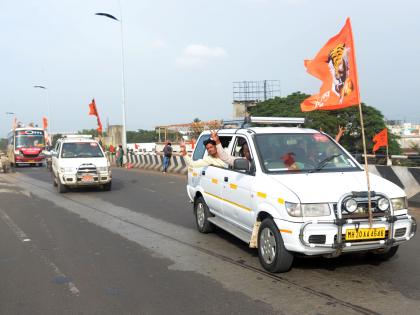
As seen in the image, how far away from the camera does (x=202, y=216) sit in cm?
802

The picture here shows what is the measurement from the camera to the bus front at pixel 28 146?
34.8 meters

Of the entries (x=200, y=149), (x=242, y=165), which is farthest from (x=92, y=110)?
(x=242, y=165)

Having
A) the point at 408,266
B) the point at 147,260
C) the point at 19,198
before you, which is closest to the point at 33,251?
the point at 147,260

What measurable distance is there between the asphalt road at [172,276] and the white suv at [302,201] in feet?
1.20

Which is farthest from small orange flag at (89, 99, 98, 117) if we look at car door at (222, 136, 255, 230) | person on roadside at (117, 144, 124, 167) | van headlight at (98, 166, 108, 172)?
car door at (222, 136, 255, 230)

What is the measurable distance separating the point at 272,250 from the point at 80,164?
1056cm

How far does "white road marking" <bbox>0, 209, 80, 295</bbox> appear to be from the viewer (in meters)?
5.17

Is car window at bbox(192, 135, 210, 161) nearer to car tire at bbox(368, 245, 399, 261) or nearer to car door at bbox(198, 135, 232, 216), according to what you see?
car door at bbox(198, 135, 232, 216)

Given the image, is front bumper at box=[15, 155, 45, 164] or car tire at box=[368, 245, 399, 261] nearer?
car tire at box=[368, 245, 399, 261]

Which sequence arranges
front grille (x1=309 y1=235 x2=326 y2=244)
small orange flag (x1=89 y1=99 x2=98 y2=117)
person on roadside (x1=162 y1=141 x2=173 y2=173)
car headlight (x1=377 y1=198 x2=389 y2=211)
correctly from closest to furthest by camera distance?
front grille (x1=309 y1=235 x2=326 y2=244) < car headlight (x1=377 y1=198 x2=389 y2=211) < person on roadside (x1=162 y1=141 x2=173 y2=173) < small orange flag (x1=89 y1=99 x2=98 y2=117)

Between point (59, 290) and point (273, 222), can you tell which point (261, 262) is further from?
point (59, 290)

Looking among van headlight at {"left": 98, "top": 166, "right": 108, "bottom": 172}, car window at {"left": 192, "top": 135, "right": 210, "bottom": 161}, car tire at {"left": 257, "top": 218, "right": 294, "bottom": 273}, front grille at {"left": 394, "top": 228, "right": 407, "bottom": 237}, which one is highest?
car window at {"left": 192, "top": 135, "right": 210, "bottom": 161}

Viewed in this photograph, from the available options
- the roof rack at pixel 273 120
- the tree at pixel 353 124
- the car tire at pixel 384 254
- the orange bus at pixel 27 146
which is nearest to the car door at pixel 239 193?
the roof rack at pixel 273 120

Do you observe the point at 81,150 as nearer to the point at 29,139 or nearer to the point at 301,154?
the point at 301,154
